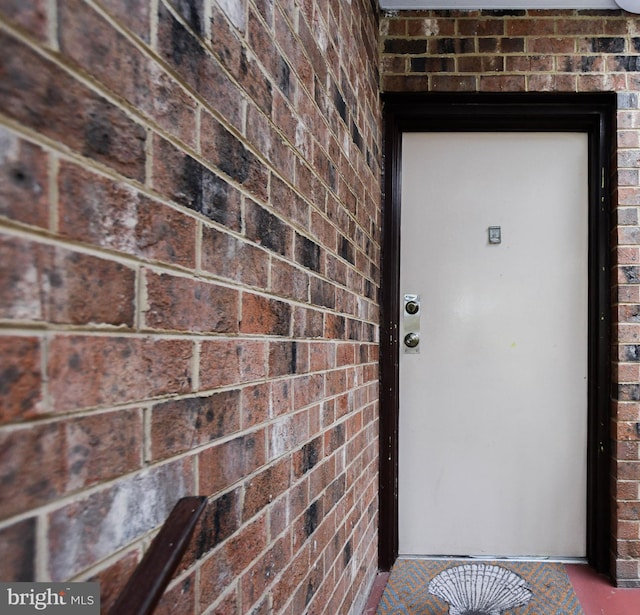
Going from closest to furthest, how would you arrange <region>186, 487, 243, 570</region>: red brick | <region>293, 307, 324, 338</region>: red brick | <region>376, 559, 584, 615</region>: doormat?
<region>186, 487, 243, 570</region>: red brick, <region>293, 307, 324, 338</region>: red brick, <region>376, 559, 584, 615</region>: doormat

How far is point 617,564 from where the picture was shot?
1917 millimetres

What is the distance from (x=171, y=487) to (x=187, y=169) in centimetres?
37

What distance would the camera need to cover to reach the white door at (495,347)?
6.90ft

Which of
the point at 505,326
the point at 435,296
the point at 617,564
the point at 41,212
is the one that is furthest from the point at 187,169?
the point at 617,564

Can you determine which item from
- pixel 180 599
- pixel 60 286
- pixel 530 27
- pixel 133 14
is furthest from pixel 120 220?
pixel 530 27

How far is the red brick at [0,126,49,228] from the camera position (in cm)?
35

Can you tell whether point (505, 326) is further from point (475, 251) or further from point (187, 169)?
point (187, 169)

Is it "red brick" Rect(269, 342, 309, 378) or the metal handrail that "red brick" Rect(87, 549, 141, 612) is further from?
"red brick" Rect(269, 342, 309, 378)

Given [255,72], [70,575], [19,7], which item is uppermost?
[255,72]

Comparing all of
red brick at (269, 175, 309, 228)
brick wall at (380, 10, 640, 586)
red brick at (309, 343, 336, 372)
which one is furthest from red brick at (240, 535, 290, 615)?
brick wall at (380, 10, 640, 586)

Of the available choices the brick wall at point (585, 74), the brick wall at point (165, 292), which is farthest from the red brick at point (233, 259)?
the brick wall at point (585, 74)

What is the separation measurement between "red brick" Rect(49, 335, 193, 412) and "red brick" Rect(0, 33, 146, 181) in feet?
0.55

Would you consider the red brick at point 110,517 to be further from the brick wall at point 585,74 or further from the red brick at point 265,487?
the brick wall at point 585,74

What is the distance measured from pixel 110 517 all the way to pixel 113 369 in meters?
0.14
